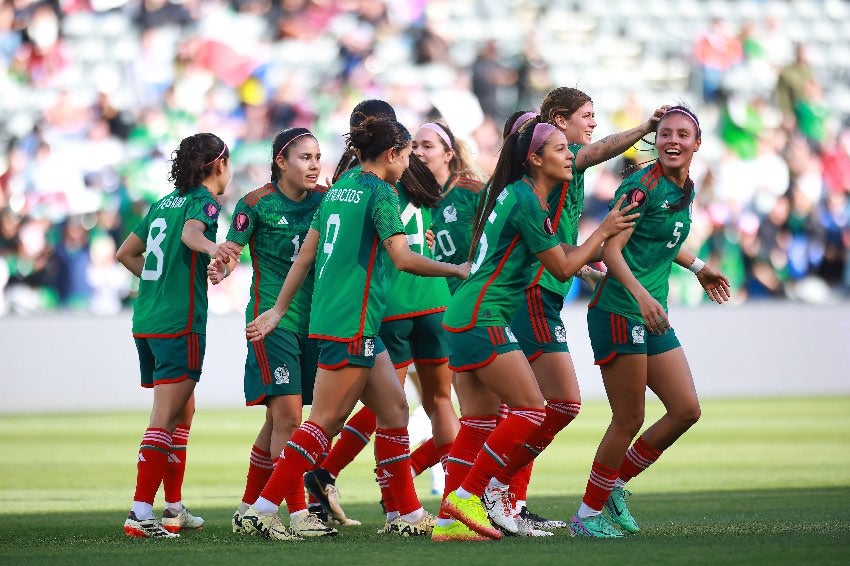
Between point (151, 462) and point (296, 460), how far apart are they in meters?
1.02

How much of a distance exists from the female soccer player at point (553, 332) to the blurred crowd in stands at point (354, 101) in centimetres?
1119

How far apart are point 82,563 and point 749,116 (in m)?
17.8

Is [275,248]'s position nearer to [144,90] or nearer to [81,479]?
[81,479]

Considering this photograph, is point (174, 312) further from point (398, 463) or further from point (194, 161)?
point (398, 463)

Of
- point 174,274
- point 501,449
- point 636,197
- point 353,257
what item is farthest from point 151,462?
point 636,197

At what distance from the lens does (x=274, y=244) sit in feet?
24.7

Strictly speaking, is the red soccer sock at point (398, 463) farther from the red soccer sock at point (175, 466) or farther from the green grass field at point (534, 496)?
the red soccer sock at point (175, 466)

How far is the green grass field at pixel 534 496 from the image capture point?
19.9 ft

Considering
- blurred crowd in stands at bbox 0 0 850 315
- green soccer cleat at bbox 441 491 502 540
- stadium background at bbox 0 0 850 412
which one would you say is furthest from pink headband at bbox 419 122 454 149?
blurred crowd in stands at bbox 0 0 850 315

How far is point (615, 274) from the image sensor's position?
21.8ft

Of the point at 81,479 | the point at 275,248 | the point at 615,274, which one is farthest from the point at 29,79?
the point at 615,274

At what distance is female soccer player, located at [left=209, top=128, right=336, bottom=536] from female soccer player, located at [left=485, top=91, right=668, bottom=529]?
3.74 ft

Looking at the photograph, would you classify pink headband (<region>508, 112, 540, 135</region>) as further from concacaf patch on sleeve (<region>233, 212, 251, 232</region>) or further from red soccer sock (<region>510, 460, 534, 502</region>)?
red soccer sock (<region>510, 460, 534, 502</region>)

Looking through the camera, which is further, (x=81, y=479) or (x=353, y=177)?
(x=81, y=479)
